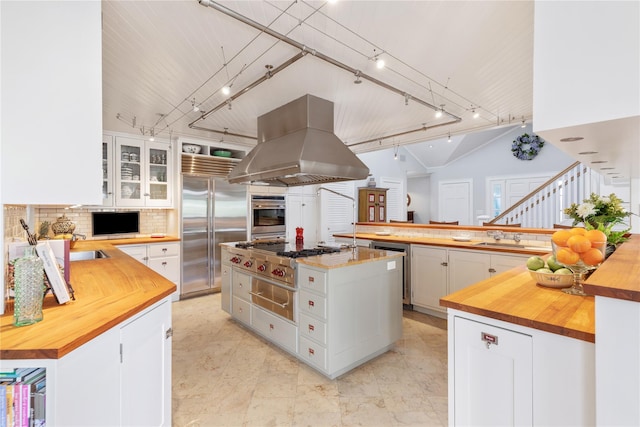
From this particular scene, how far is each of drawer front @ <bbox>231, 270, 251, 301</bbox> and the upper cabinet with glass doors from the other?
82.8 inches

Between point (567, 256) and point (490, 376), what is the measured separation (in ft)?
2.26

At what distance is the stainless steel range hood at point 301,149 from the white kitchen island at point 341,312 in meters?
0.80

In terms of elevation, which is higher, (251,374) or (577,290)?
(577,290)

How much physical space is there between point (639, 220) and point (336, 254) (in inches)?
137

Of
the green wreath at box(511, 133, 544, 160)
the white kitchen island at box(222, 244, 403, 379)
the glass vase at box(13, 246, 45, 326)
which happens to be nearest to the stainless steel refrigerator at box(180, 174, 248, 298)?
the white kitchen island at box(222, 244, 403, 379)

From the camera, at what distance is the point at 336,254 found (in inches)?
113

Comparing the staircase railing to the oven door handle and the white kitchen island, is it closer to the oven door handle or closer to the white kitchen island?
the white kitchen island

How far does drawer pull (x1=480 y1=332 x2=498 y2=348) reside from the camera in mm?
1241

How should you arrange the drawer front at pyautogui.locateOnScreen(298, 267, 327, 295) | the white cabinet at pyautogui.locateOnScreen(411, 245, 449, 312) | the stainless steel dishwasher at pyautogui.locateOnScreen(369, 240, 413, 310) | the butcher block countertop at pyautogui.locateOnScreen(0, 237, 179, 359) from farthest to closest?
the stainless steel dishwasher at pyautogui.locateOnScreen(369, 240, 413, 310)
the white cabinet at pyautogui.locateOnScreen(411, 245, 449, 312)
the drawer front at pyautogui.locateOnScreen(298, 267, 327, 295)
the butcher block countertop at pyautogui.locateOnScreen(0, 237, 179, 359)

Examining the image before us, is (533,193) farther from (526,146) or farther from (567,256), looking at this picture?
(567,256)

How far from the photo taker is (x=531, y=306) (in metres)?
1.29

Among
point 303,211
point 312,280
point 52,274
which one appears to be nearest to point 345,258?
point 312,280

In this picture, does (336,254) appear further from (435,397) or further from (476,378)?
(476,378)

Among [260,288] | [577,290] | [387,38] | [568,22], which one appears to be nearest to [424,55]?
[387,38]
